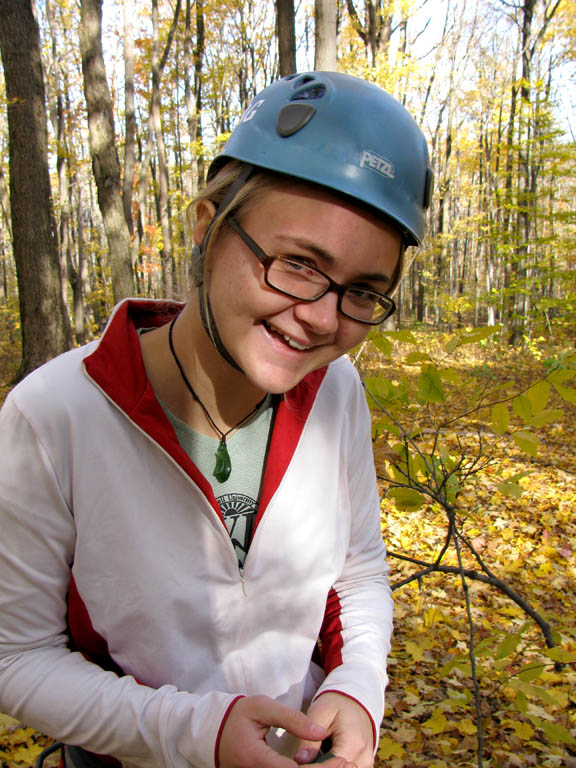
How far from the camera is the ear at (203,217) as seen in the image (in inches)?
48.7

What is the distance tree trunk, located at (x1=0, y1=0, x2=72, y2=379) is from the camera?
21.9 feet

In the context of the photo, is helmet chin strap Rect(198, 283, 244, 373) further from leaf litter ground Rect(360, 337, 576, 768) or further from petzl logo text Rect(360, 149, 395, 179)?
leaf litter ground Rect(360, 337, 576, 768)

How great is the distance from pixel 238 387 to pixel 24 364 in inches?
283

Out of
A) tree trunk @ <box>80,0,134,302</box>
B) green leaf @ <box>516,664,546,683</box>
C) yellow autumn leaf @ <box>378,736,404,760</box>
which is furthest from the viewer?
tree trunk @ <box>80,0,134,302</box>

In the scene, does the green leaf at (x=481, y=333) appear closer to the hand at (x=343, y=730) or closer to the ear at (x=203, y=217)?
the ear at (x=203, y=217)

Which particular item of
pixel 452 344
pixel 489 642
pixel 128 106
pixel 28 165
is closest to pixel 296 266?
pixel 452 344

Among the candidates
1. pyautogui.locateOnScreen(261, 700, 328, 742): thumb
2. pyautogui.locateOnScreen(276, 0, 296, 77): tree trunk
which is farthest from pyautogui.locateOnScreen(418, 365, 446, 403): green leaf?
pyautogui.locateOnScreen(276, 0, 296, 77): tree trunk

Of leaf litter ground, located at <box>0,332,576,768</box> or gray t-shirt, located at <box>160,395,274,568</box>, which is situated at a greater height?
gray t-shirt, located at <box>160,395,274,568</box>

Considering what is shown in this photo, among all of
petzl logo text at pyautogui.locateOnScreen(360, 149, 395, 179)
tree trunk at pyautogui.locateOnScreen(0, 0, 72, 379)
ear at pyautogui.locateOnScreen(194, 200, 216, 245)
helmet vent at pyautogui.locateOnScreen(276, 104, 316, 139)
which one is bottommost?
ear at pyautogui.locateOnScreen(194, 200, 216, 245)

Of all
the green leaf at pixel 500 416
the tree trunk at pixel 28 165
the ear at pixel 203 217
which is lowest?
the green leaf at pixel 500 416

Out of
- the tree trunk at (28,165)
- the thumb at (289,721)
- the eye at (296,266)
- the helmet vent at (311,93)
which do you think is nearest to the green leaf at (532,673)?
the thumb at (289,721)

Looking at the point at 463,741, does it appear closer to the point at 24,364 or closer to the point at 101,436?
the point at 101,436

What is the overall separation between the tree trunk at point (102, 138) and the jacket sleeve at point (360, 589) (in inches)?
282

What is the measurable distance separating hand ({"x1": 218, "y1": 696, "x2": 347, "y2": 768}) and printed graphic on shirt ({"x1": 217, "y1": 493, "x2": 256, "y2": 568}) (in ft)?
1.07
